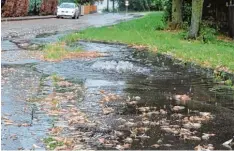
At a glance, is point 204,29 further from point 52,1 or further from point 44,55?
point 52,1

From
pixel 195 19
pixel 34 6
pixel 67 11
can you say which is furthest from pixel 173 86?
pixel 67 11

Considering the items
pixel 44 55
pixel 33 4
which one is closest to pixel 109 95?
pixel 44 55

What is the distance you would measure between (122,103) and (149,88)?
1.72m

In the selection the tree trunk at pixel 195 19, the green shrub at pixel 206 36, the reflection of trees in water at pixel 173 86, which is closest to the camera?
the reflection of trees in water at pixel 173 86

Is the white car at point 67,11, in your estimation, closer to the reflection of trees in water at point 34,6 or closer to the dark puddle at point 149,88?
the reflection of trees in water at point 34,6

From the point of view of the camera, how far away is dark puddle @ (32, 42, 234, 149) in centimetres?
701

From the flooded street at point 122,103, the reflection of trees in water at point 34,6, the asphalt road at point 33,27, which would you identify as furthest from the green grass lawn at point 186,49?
the reflection of trees in water at point 34,6

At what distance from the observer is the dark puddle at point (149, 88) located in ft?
23.0

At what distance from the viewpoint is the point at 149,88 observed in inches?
407

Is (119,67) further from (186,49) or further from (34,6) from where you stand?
(34,6)

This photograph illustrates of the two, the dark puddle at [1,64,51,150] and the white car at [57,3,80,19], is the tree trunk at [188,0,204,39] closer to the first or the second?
the dark puddle at [1,64,51,150]

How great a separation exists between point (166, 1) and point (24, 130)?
1032 inches

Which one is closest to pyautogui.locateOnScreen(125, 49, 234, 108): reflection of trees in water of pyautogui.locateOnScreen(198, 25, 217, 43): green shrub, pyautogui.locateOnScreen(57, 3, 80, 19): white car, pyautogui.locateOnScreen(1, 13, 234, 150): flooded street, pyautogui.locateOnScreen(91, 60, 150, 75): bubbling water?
pyautogui.locateOnScreen(1, 13, 234, 150): flooded street

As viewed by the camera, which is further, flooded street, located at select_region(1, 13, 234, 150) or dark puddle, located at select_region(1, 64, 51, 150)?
flooded street, located at select_region(1, 13, 234, 150)
